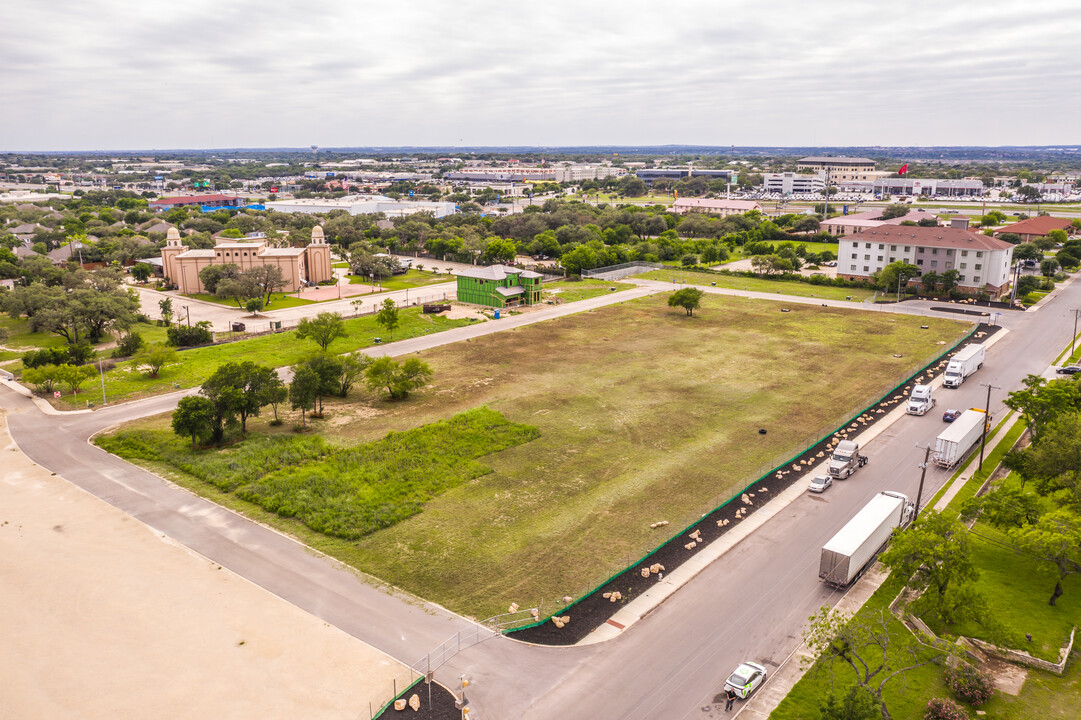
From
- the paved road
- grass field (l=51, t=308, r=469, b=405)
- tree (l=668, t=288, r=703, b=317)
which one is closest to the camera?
the paved road

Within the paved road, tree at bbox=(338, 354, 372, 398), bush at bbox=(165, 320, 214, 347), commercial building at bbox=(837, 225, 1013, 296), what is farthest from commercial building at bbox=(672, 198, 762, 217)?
the paved road

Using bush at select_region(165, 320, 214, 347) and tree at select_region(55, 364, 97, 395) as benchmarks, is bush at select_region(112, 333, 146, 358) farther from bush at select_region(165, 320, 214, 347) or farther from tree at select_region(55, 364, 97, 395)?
tree at select_region(55, 364, 97, 395)

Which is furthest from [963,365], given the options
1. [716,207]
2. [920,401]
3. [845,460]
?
[716,207]

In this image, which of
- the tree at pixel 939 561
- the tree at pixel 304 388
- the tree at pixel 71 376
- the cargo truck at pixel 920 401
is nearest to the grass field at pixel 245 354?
the tree at pixel 71 376

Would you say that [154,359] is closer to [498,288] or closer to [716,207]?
[498,288]

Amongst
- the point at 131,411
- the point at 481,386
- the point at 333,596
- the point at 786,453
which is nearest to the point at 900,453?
the point at 786,453
